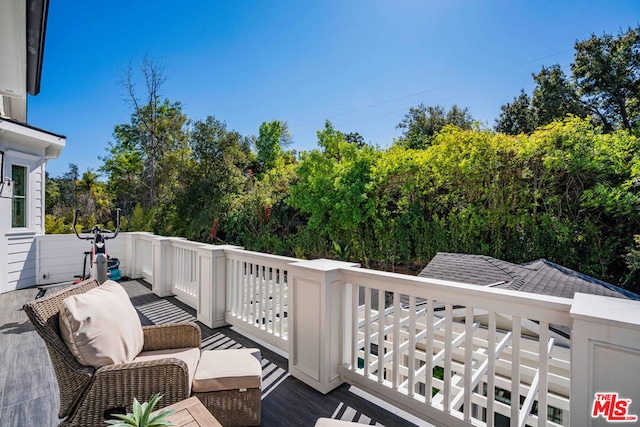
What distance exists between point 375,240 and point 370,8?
524 cm

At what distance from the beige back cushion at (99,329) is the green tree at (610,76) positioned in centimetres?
1628

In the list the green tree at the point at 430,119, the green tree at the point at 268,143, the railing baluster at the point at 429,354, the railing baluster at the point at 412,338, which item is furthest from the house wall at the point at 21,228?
the green tree at the point at 430,119

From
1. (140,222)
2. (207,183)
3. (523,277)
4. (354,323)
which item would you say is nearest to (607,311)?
(354,323)

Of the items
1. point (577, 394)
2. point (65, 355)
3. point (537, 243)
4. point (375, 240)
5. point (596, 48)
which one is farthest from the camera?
point (596, 48)

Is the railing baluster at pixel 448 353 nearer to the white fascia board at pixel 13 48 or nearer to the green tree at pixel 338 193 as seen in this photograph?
the white fascia board at pixel 13 48

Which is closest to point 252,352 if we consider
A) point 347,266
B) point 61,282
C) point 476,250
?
point 347,266

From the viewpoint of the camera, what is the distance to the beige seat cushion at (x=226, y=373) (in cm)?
190

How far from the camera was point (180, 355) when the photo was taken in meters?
2.09

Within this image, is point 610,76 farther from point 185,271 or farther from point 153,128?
point 153,128

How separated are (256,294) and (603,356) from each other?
122 inches

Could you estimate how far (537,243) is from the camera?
5.18 meters

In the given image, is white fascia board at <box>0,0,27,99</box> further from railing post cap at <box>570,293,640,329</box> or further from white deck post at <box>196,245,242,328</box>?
railing post cap at <box>570,293,640,329</box>

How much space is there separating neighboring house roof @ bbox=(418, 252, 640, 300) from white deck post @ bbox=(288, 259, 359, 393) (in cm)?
204

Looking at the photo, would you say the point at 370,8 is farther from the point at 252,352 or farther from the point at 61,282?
the point at 61,282
